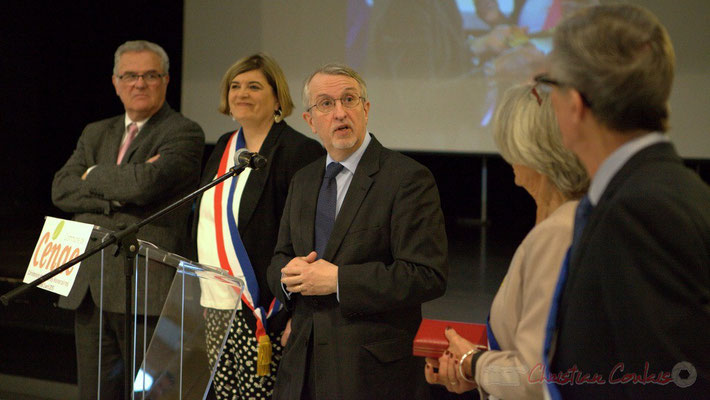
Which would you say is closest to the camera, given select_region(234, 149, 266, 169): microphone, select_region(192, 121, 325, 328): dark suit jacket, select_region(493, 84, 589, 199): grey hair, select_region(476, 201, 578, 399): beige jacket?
select_region(476, 201, 578, 399): beige jacket

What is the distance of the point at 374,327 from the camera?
2016mm

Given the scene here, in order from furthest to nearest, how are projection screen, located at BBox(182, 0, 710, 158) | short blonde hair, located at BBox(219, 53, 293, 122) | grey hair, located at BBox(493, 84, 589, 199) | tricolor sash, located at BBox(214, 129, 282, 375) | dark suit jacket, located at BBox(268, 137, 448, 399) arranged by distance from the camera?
projection screen, located at BBox(182, 0, 710, 158) < short blonde hair, located at BBox(219, 53, 293, 122) < tricolor sash, located at BBox(214, 129, 282, 375) < dark suit jacket, located at BBox(268, 137, 448, 399) < grey hair, located at BBox(493, 84, 589, 199)

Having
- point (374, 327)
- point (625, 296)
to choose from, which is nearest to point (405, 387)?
point (374, 327)

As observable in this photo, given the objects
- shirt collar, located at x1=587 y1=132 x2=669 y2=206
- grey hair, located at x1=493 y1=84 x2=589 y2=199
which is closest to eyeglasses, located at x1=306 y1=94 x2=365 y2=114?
grey hair, located at x1=493 y1=84 x2=589 y2=199

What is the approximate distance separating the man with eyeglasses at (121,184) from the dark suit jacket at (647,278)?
2.17 meters

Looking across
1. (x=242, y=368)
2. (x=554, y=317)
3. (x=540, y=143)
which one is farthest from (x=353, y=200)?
(x=554, y=317)

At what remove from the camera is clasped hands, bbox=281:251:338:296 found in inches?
78.0

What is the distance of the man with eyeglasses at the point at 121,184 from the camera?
9.37 ft

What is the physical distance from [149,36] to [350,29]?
2177mm

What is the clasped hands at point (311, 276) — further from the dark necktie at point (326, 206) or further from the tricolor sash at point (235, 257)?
the tricolor sash at point (235, 257)

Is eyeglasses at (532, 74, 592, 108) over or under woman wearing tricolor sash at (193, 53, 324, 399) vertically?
over

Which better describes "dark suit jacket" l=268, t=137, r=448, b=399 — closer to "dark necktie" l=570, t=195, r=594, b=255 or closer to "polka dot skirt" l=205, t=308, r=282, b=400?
"polka dot skirt" l=205, t=308, r=282, b=400

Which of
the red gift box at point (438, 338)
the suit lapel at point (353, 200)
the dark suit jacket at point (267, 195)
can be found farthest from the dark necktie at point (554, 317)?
the dark suit jacket at point (267, 195)

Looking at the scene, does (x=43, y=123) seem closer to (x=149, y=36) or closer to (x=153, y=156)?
(x=149, y=36)
